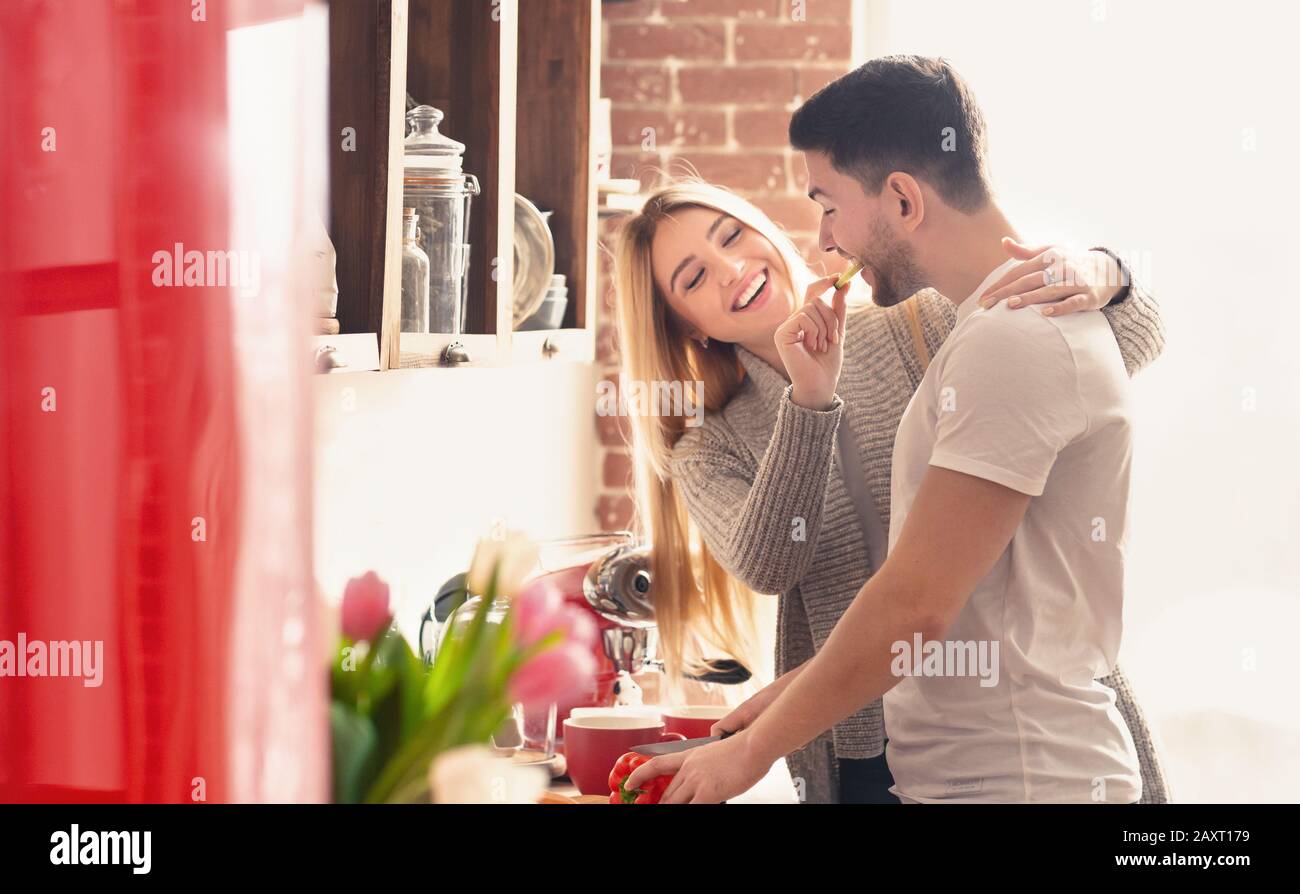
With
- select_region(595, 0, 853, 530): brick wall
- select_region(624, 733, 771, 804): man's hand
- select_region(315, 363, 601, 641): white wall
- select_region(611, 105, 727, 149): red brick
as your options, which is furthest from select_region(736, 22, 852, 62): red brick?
select_region(624, 733, 771, 804): man's hand

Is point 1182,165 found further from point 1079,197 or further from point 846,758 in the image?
point 846,758

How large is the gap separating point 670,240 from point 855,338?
0.80 ft

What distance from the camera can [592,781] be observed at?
1068 mm

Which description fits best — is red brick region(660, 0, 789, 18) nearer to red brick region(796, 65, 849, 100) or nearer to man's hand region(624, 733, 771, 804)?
red brick region(796, 65, 849, 100)

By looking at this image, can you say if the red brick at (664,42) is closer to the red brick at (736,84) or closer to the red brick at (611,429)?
the red brick at (736,84)

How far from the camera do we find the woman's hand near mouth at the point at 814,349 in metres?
1.14

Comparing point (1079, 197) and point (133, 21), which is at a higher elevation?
point (1079, 197)

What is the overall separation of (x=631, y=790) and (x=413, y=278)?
0.48m

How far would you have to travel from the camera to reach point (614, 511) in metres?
2.21

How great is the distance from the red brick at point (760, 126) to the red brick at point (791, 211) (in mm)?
→ 95

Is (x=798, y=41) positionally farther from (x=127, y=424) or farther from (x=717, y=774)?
(x=127, y=424)

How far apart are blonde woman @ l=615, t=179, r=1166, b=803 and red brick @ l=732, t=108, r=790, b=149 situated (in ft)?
2.22

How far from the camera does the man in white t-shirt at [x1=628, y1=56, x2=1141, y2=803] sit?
79 cm

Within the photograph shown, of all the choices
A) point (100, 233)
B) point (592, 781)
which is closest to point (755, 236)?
point (592, 781)
